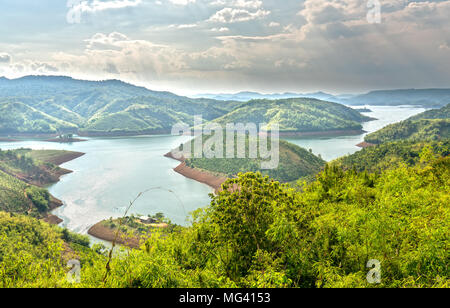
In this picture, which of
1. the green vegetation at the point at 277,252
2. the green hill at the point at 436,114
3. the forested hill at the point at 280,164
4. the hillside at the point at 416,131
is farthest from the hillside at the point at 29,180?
the green hill at the point at 436,114

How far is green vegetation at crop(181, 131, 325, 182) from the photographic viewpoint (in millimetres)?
89125

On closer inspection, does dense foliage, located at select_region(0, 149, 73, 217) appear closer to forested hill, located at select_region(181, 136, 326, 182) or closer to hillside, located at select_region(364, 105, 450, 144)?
forested hill, located at select_region(181, 136, 326, 182)

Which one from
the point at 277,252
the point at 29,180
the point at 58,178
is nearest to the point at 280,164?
the point at 58,178

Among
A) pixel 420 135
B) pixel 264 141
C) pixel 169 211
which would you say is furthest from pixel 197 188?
pixel 420 135

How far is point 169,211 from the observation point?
59.1m

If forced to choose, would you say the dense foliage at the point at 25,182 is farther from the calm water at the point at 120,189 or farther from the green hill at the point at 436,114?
the green hill at the point at 436,114

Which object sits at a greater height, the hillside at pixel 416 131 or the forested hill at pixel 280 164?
the hillside at pixel 416 131

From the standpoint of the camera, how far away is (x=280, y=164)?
9206 centimetres

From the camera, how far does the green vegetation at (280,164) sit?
292 ft

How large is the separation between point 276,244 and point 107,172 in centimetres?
9065

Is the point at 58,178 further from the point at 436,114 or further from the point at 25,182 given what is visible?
the point at 436,114

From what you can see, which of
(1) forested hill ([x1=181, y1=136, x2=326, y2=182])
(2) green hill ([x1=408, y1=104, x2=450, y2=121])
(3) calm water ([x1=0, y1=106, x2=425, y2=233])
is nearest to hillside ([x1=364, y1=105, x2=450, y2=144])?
(3) calm water ([x1=0, y1=106, x2=425, y2=233])
